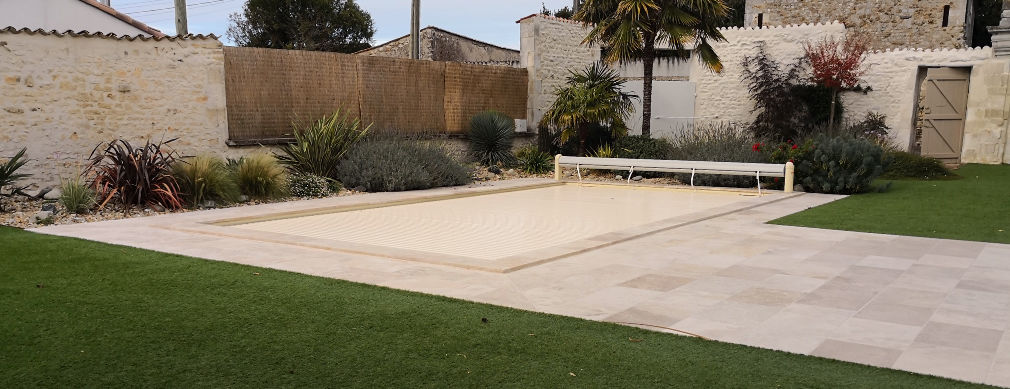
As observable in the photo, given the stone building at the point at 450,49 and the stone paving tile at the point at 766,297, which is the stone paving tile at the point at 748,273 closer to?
the stone paving tile at the point at 766,297

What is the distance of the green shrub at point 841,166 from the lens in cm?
1041

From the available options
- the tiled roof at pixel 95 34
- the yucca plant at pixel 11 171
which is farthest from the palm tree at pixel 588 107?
the yucca plant at pixel 11 171

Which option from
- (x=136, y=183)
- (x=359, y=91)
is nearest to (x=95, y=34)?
(x=136, y=183)

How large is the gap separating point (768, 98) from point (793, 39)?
142cm

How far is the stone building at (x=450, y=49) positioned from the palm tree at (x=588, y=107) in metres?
10.1

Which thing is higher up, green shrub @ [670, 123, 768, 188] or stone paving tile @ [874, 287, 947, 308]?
green shrub @ [670, 123, 768, 188]

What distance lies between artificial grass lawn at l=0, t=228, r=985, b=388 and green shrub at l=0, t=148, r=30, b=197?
3.98 metres

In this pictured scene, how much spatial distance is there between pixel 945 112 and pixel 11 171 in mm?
16538

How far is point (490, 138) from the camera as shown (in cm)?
1415

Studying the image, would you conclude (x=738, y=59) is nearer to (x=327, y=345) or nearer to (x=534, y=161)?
(x=534, y=161)

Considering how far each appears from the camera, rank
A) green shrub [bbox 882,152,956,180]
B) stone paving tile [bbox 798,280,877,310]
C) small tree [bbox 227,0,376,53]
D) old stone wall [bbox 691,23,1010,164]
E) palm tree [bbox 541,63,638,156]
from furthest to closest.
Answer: small tree [bbox 227,0,376,53] < old stone wall [bbox 691,23,1010,164] < palm tree [bbox 541,63,638,156] < green shrub [bbox 882,152,956,180] < stone paving tile [bbox 798,280,877,310]

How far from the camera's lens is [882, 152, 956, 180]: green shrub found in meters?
12.6

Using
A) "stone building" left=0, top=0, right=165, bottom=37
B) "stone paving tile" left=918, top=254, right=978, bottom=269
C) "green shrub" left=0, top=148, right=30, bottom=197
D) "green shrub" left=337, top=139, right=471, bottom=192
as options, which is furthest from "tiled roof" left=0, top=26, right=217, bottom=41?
"stone paving tile" left=918, top=254, right=978, bottom=269

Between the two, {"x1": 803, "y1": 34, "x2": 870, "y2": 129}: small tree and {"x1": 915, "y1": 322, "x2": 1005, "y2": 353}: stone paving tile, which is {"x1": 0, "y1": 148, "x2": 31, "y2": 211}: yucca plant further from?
{"x1": 803, "y1": 34, "x2": 870, "y2": 129}: small tree
